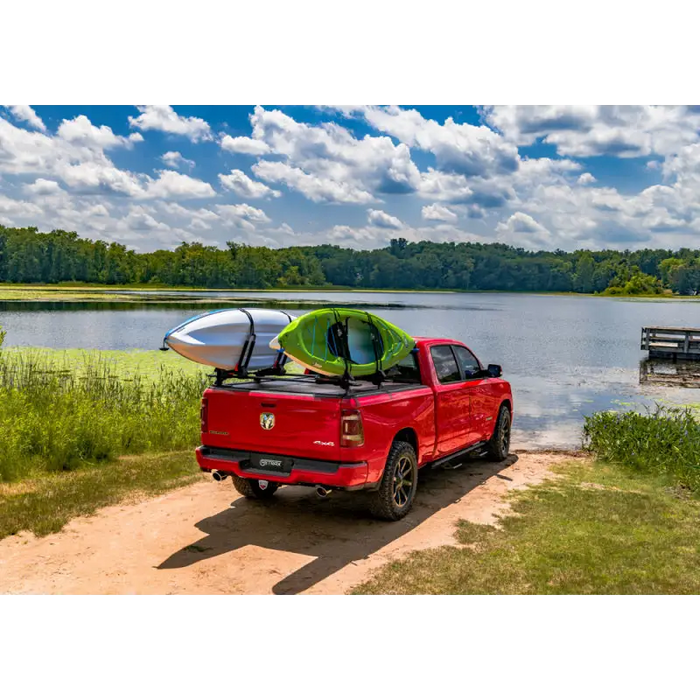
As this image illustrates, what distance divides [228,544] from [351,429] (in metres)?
1.71

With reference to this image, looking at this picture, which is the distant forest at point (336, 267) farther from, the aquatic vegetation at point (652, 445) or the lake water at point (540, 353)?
the aquatic vegetation at point (652, 445)

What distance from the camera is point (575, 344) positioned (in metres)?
42.5

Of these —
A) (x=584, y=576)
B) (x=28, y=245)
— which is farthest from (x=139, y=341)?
(x=28, y=245)

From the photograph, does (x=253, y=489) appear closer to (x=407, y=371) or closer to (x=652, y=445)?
(x=407, y=371)

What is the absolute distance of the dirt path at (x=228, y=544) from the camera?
19.3ft

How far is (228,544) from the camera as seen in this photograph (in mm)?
6918

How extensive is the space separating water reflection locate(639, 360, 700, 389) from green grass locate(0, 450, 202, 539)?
2143 cm

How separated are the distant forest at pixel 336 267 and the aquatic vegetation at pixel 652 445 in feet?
367

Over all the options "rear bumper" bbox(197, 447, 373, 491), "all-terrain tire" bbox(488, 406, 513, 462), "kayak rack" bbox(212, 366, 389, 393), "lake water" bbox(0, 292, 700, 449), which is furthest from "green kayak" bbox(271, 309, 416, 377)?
"lake water" bbox(0, 292, 700, 449)

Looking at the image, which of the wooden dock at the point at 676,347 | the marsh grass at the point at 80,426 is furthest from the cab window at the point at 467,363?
the wooden dock at the point at 676,347

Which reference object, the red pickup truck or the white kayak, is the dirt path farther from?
the white kayak
